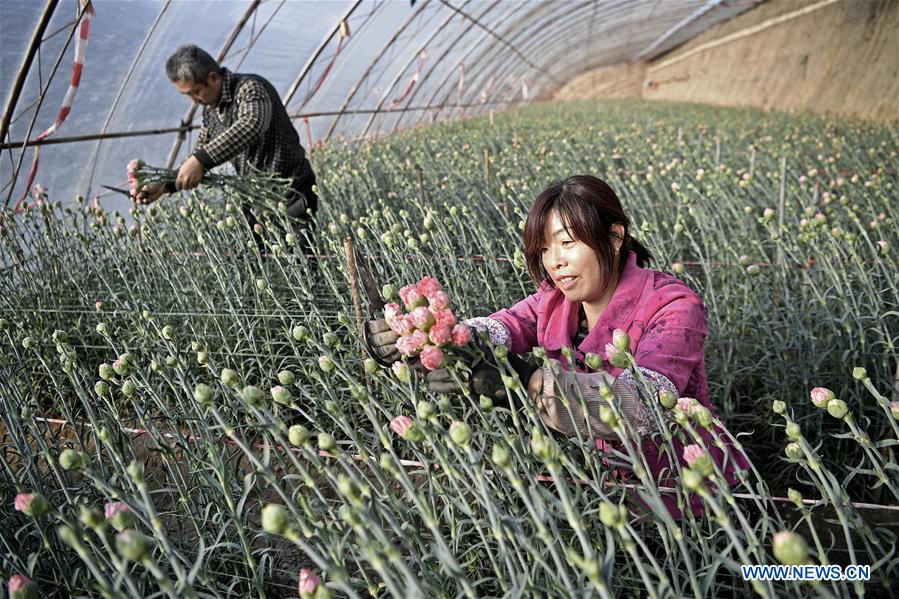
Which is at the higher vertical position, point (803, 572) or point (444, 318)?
point (444, 318)

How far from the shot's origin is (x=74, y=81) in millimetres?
3867

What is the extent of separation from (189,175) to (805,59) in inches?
522

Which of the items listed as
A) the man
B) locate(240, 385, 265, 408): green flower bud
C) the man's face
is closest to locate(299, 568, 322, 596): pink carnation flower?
locate(240, 385, 265, 408): green flower bud

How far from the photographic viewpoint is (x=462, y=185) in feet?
13.9

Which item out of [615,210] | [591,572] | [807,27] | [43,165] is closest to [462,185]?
[43,165]

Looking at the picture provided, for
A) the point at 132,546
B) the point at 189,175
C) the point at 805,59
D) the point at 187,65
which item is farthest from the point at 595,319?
the point at 805,59

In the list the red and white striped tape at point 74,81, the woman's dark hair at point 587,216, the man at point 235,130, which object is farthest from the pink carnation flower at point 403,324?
the red and white striped tape at point 74,81

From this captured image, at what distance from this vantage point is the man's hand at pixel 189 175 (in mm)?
2521

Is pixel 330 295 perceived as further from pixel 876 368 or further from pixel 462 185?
pixel 462 185

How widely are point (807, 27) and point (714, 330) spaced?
42.9ft

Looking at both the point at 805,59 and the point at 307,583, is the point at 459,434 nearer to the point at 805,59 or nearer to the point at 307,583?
the point at 307,583

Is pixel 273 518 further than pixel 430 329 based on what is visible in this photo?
No

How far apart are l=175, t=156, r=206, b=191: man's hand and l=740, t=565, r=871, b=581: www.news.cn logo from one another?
2.43 m

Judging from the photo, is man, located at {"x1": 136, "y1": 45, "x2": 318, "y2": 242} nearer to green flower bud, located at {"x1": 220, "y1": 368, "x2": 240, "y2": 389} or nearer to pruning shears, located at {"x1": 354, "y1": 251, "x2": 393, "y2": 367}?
pruning shears, located at {"x1": 354, "y1": 251, "x2": 393, "y2": 367}
